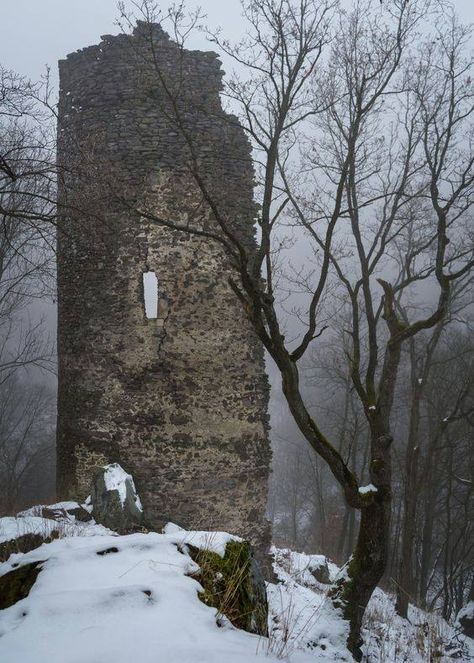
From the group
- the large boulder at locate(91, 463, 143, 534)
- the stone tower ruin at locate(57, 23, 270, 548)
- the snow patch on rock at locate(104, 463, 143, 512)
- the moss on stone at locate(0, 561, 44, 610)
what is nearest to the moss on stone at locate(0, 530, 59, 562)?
the moss on stone at locate(0, 561, 44, 610)

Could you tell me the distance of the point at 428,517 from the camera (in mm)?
13734

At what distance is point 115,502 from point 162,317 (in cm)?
286

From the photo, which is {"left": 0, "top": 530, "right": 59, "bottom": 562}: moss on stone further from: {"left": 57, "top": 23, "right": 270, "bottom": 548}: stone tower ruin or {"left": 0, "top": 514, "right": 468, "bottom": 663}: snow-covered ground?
{"left": 57, "top": 23, "right": 270, "bottom": 548}: stone tower ruin

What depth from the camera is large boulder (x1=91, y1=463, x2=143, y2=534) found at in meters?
7.20

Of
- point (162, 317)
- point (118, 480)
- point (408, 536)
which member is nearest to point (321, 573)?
point (408, 536)

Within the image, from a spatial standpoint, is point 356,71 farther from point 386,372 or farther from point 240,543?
point 240,543

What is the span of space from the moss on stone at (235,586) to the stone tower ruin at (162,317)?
5.00 metres

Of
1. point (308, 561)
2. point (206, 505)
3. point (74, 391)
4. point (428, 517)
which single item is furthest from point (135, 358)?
point (428, 517)

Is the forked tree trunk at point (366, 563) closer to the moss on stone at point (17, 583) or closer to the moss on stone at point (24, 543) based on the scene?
the moss on stone at point (24, 543)

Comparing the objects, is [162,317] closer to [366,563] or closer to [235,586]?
[366,563]

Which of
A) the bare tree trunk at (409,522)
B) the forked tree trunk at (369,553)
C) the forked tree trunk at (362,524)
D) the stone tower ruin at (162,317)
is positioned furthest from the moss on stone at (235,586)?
the bare tree trunk at (409,522)

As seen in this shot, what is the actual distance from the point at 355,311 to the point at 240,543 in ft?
15.1

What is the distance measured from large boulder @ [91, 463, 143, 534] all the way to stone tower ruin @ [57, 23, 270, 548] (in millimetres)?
476

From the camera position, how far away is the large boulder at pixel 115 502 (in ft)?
23.6
